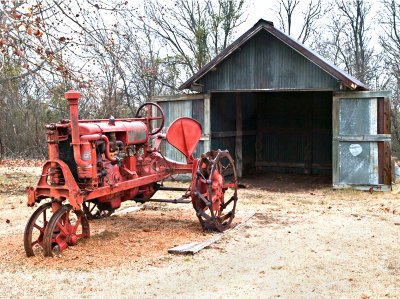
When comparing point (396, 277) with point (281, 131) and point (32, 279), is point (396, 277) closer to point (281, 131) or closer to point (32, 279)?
point (32, 279)

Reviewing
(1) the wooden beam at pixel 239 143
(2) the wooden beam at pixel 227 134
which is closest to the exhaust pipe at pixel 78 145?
(2) the wooden beam at pixel 227 134

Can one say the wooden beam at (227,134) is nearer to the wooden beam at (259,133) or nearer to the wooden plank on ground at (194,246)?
the wooden beam at (259,133)

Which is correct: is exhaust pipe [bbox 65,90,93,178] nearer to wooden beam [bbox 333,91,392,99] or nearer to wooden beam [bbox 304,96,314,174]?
wooden beam [bbox 333,91,392,99]

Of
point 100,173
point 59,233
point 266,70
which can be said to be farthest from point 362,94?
point 59,233

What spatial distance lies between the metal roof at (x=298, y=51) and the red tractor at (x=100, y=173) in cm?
448

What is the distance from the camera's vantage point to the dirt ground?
448 cm

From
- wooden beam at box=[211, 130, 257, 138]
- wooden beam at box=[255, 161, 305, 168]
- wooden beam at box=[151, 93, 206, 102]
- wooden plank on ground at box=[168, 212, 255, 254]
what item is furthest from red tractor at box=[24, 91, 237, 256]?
wooden beam at box=[255, 161, 305, 168]

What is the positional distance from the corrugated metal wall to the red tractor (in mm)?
4744

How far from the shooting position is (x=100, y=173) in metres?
5.77

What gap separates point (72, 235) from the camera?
5.63 m

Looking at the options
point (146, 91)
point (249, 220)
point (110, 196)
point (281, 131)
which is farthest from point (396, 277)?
point (146, 91)

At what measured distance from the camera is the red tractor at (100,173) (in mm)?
5422

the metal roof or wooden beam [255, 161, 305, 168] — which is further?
wooden beam [255, 161, 305, 168]

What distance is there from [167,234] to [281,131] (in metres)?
9.33
